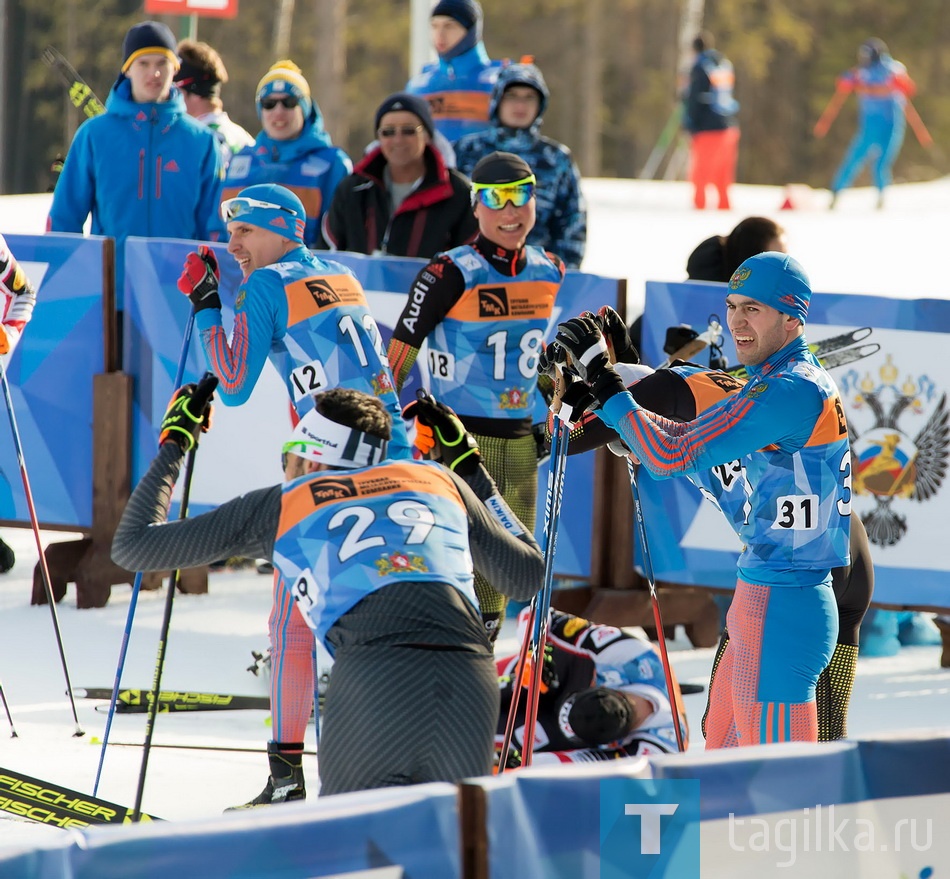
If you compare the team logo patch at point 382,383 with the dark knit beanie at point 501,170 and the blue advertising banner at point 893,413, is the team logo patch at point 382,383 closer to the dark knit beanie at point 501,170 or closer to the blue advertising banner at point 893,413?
the dark knit beanie at point 501,170

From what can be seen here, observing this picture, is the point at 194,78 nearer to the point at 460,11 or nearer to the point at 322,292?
the point at 460,11

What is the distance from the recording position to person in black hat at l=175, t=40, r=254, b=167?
9914mm

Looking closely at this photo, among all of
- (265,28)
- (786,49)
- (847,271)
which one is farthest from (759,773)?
(786,49)

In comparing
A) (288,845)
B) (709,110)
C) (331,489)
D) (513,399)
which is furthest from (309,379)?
(709,110)

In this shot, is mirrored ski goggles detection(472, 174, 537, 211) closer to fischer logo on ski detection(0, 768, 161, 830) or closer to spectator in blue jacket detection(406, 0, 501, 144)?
fischer logo on ski detection(0, 768, 161, 830)

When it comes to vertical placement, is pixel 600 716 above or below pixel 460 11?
below

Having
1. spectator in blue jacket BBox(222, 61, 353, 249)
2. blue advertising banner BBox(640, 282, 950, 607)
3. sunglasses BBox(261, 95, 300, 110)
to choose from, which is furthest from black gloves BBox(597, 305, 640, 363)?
sunglasses BBox(261, 95, 300, 110)

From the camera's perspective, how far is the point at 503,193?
20.6 ft

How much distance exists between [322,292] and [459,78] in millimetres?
5336

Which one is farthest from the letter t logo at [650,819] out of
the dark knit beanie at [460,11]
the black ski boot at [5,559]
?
the dark knit beanie at [460,11]

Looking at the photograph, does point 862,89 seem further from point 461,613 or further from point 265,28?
point 265,28

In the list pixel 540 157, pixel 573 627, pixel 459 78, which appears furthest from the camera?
pixel 459 78

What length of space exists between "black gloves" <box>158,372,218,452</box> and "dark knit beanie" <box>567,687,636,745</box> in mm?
1768

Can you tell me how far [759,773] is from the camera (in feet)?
10.3
